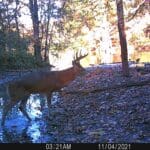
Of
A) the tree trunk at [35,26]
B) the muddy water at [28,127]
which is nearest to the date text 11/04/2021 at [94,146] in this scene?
the muddy water at [28,127]

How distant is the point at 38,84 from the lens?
10617mm

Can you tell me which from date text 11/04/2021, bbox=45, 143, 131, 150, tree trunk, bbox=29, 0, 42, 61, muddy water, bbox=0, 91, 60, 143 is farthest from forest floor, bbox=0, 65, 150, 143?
tree trunk, bbox=29, 0, 42, 61

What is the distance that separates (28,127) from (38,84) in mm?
1737

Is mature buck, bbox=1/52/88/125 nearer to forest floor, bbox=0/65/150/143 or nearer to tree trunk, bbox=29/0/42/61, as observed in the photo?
forest floor, bbox=0/65/150/143

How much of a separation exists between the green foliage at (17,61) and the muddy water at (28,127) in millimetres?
11857

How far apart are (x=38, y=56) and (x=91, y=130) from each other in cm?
1788

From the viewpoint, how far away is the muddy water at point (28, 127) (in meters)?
7.74

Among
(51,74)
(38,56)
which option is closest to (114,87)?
(51,74)

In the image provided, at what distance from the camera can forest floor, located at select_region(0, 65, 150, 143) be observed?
7.32m

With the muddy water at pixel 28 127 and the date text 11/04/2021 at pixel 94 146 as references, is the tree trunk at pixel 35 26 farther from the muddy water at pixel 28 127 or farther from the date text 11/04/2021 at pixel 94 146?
the date text 11/04/2021 at pixel 94 146

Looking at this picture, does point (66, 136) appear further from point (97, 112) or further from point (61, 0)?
point (61, 0)

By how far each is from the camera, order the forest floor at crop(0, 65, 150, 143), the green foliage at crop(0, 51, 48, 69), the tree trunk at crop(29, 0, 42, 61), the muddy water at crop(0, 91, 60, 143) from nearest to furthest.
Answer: the forest floor at crop(0, 65, 150, 143) → the muddy water at crop(0, 91, 60, 143) → the green foliage at crop(0, 51, 48, 69) → the tree trunk at crop(29, 0, 42, 61)

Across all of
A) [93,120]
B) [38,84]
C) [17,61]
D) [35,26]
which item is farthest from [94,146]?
[35,26]

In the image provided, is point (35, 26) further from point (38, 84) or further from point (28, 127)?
point (28, 127)
